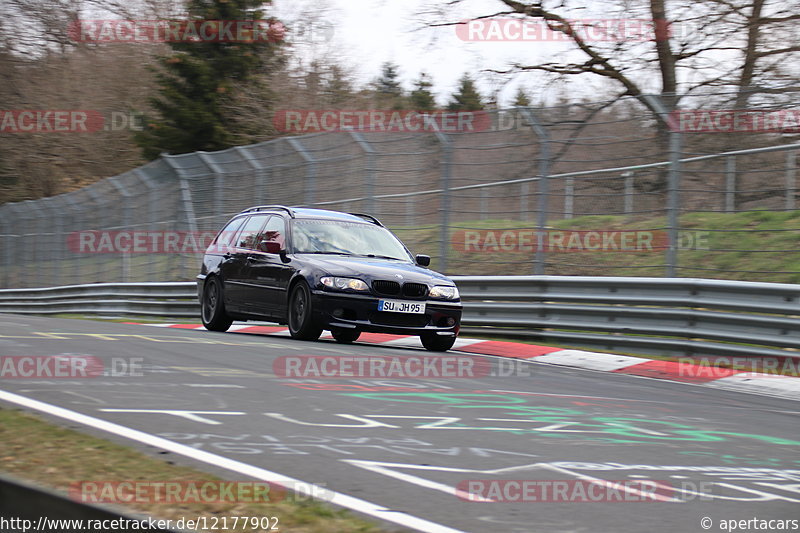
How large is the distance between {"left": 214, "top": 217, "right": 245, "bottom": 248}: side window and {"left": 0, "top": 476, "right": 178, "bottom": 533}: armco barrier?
10.4m

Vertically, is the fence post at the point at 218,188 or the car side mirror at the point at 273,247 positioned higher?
the fence post at the point at 218,188

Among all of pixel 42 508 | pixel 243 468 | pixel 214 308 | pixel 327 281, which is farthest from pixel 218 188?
pixel 42 508

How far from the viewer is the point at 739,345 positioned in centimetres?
1058

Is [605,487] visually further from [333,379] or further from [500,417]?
[333,379]

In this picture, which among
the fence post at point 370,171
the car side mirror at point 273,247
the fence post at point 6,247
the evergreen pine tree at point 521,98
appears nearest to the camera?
the car side mirror at point 273,247

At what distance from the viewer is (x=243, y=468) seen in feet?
14.7

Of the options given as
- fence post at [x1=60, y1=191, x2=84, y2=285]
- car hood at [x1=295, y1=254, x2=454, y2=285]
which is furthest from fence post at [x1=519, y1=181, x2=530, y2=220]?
fence post at [x1=60, y1=191, x2=84, y2=285]

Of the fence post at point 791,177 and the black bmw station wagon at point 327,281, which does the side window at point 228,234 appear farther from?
the fence post at point 791,177

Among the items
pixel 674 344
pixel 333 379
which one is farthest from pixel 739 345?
pixel 333 379

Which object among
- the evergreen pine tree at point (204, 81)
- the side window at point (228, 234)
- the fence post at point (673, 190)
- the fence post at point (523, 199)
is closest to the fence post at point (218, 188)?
the side window at point (228, 234)

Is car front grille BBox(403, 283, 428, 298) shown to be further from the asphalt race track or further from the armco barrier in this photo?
the armco barrier

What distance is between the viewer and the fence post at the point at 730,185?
36.8 ft

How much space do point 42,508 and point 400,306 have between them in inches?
315

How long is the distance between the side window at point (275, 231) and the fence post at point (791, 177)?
5.72m
